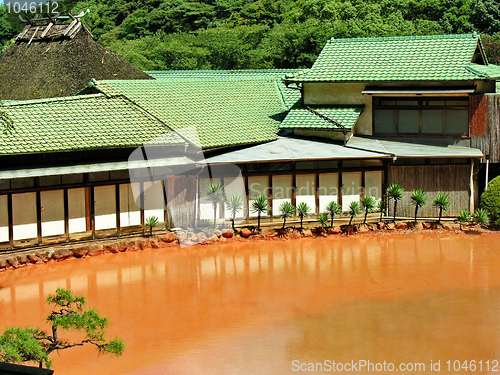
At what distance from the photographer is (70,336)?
14344mm

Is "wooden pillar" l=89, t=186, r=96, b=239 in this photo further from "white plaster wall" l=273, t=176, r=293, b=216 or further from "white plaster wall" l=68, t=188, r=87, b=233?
"white plaster wall" l=273, t=176, r=293, b=216

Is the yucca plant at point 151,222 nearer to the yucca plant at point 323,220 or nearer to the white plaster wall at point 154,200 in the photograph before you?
the white plaster wall at point 154,200

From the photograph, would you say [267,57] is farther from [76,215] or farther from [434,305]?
[434,305]

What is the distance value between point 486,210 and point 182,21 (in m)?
51.5

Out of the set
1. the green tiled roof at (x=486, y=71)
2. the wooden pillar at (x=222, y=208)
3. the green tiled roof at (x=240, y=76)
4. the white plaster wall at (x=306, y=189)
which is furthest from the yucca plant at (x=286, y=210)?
the green tiled roof at (x=486, y=71)

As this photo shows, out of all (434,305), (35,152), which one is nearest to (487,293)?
(434,305)

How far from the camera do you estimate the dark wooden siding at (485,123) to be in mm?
22781

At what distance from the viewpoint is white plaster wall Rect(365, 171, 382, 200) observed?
2255 cm

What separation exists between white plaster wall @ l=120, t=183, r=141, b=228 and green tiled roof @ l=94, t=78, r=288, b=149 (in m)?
2.87

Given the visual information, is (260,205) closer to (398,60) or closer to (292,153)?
(292,153)

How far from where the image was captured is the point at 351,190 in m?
22.5

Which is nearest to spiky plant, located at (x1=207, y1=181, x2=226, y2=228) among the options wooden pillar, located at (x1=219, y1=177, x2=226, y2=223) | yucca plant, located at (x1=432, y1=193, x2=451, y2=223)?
wooden pillar, located at (x1=219, y1=177, x2=226, y2=223)

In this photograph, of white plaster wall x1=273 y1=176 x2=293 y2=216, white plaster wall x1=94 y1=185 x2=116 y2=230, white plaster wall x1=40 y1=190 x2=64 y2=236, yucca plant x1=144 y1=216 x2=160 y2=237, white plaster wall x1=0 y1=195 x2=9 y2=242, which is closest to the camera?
white plaster wall x1=0 y1=195 x2=9 y2=242

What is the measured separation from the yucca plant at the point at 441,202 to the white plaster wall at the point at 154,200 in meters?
9.19
